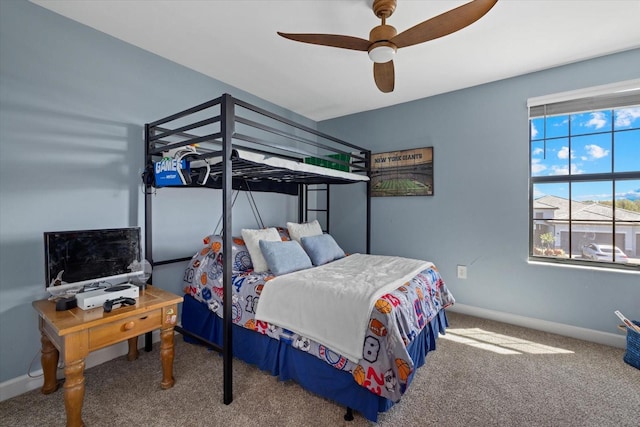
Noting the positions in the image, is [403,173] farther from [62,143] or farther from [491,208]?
[62,143]

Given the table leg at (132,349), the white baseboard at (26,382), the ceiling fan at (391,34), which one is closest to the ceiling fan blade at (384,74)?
the ceiling fan at (391,34)

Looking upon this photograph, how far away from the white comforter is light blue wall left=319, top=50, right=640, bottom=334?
1208 mm

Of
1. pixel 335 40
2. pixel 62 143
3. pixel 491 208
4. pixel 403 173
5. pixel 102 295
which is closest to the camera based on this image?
pixel 102 295

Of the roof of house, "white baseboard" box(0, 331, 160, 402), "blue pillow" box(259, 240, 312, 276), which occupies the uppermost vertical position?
the roof of house

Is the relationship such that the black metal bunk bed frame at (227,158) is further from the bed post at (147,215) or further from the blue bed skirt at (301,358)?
the blue bed skirt at (301,358)

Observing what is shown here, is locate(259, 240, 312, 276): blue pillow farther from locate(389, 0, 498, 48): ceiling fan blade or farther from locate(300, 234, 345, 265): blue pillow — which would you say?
locate(389, 0, 498, 48): ceiling fan blade

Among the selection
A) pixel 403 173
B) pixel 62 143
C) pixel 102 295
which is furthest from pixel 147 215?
pixel 403 173

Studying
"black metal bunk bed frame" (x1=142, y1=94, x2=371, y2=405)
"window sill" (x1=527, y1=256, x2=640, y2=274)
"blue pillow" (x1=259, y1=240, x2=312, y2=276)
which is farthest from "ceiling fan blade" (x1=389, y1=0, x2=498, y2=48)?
"window sill" (x1=527, y1=256, x2=640, y2=274)

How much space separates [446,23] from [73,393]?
2733 millimetres

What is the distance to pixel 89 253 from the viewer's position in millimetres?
1758

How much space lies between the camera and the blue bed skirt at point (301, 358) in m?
1.54

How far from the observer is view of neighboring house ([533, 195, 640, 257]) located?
246 cm

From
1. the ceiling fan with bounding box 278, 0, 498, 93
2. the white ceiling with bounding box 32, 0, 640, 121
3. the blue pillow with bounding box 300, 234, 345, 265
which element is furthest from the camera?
the blue pillow with bounding box 300, 234, 345, 265

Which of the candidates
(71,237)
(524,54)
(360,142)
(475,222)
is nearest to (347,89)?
(360,142)
